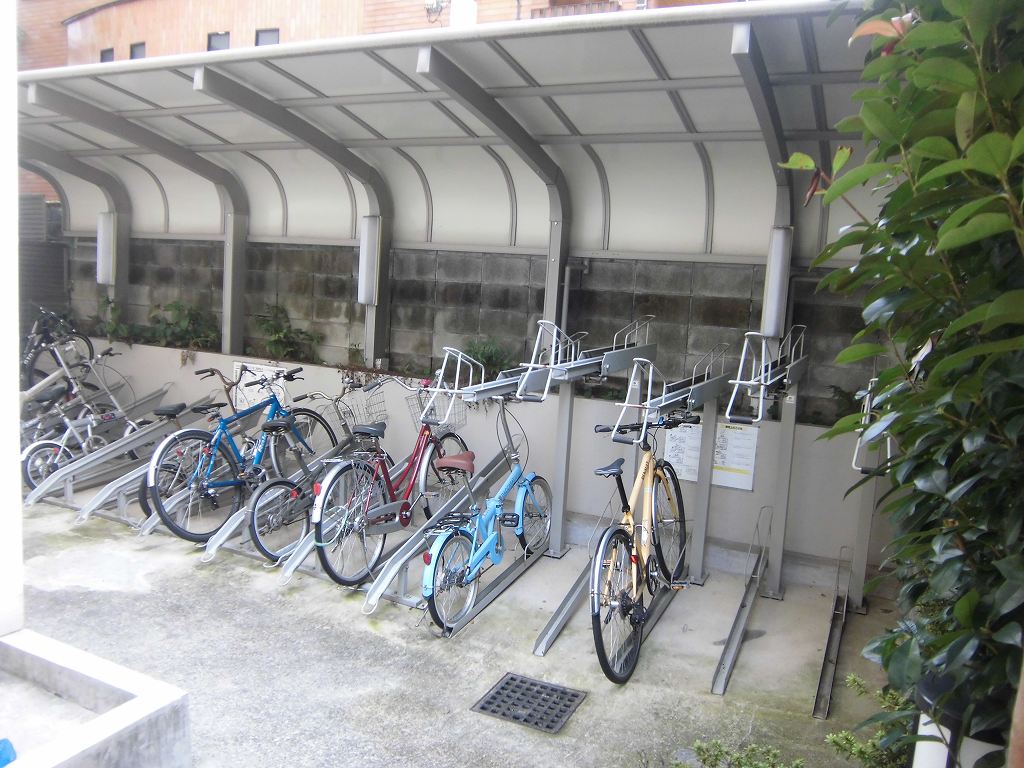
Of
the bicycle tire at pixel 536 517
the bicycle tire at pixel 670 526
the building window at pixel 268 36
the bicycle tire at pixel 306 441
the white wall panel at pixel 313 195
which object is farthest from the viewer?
the building window at pixel 268 36

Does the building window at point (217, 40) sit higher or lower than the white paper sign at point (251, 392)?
higher

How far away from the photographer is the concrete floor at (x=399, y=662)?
358 cm

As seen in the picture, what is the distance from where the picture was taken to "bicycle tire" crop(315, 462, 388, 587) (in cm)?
514

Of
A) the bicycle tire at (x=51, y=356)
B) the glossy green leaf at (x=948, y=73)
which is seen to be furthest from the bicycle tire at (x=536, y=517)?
the bicycle tire at (x=51, y=356)

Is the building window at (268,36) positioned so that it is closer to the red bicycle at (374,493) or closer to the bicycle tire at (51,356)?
the bicycle tire at (51,356)

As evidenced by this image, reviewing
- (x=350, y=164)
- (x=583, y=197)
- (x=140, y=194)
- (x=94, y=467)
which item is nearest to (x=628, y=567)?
(x=583, y=197)

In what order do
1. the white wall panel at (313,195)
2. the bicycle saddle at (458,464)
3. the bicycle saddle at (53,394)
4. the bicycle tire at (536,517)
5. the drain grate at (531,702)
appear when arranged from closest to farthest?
the drain grate at (531,702)
the bicycle saddle at (458,464)
the bicycle tire at (536,517)
the bicycle saddle at (53,394)
the white wall panel at (313,195)

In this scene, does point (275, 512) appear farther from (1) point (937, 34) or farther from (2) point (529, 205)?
(1) point (937, 34)

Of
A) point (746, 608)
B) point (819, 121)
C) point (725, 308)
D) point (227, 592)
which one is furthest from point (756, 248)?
point (227, 592)

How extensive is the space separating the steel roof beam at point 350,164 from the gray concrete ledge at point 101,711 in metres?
3.92

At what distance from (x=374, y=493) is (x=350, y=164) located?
3.08 metres

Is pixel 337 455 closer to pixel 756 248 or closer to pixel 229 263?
pixel 229 263

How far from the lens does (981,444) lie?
143 cm

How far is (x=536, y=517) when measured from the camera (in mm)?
5867
